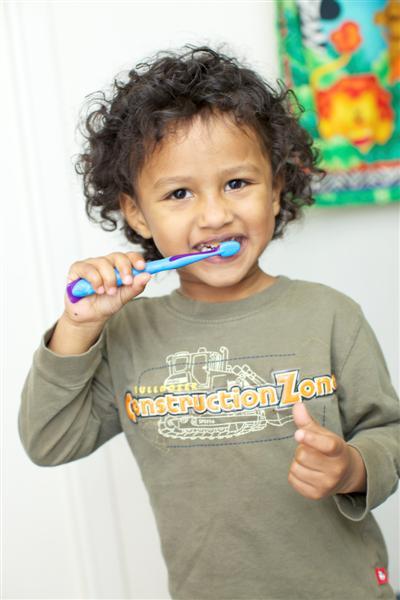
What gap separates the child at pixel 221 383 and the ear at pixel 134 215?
4 centimetres

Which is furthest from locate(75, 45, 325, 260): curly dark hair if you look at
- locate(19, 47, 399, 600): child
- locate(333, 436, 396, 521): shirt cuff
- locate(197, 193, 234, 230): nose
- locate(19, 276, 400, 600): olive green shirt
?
locate(333, 436, 396, 521): shirt cuff

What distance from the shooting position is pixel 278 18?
48.1 inches

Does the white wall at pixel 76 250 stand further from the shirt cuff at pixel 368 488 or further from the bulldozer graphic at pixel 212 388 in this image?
the shirt cuff at pixel 368 488

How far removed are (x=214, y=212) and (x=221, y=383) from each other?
0.65ft

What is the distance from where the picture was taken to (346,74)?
1216 millimetres

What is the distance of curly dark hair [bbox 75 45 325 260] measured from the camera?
3.03 ft

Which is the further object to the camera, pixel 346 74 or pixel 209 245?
pixel 346 74

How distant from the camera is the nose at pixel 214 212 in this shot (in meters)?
0.85

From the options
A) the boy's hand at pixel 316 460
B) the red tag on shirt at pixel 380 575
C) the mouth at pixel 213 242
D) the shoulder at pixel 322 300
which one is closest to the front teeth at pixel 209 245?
the mouth at pixel 213 242

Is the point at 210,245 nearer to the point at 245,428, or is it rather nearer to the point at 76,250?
the point at 245,428

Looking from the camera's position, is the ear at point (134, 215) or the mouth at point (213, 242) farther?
the ear at point (134, 215)

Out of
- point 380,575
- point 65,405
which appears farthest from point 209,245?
point 380,575

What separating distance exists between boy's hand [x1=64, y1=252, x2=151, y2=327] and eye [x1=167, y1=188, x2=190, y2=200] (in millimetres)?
93

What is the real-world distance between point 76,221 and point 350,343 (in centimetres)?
57
